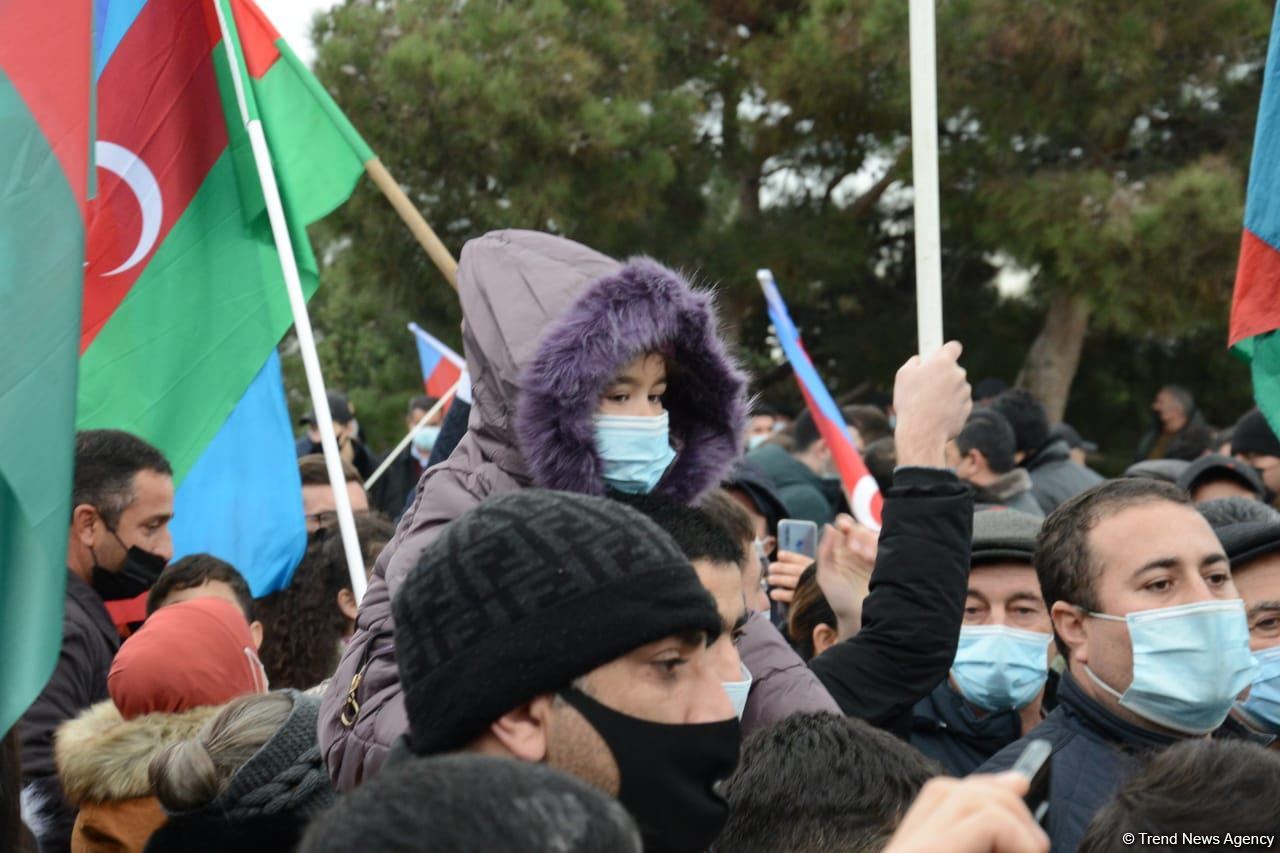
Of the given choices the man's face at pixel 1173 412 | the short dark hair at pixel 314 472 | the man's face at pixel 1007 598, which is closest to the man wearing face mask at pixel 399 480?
the short dark hair at pixel 314 472

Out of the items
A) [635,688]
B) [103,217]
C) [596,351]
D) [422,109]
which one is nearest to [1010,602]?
[596,351]

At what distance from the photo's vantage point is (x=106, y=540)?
4.30 metres

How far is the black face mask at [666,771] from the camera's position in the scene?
1.86m

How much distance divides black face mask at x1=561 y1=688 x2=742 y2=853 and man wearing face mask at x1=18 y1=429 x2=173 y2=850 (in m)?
2.50

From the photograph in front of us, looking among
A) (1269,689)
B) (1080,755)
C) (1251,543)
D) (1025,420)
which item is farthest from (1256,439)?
(1080,755)

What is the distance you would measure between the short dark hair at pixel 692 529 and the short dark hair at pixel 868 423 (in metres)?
5.89

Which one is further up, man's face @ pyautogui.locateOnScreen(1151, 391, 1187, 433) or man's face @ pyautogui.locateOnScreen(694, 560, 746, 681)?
man's face @ pyautogui.locateOnScreen(694, 560, 746, 681)

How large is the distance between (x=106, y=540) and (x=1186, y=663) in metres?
2.82

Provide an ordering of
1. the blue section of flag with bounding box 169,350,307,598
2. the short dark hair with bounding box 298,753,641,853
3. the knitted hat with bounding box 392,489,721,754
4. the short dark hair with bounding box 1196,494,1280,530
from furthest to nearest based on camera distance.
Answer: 1. the blue section of flag with bounding box 169,350,307,598
2. the short dark hair with bounding box 1196,494,1280,530
3. the knitted hat with bounding box 392,489,721,754
4. the short dark hair with bounding box 298,753,641,853

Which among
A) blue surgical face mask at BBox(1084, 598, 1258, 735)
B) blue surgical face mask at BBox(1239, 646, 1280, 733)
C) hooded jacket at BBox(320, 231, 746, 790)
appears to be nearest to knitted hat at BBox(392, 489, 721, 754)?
hooded jacket at BBox(320, 231, 746, 790)

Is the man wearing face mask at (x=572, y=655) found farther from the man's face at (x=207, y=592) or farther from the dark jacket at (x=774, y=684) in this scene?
the man's face at (x=207, y=592)

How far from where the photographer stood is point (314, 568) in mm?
4805

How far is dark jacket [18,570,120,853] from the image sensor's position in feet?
12.0

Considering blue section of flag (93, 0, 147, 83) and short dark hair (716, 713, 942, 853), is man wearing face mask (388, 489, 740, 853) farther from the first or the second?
blue section of flag (93, 0, 147, 83)
